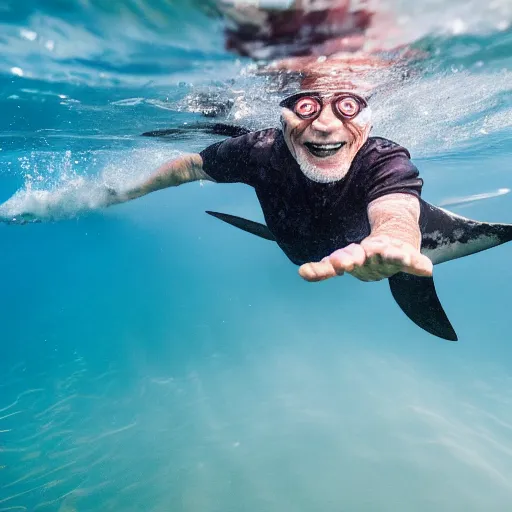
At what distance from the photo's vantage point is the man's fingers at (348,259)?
1.91 metres

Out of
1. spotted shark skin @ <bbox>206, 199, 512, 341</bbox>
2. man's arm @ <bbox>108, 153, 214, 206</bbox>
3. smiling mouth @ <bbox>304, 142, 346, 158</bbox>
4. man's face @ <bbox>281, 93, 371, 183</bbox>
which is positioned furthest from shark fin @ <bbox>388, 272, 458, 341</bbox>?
man's arm @ <bbox>108, 153, 214, 206</bbox>

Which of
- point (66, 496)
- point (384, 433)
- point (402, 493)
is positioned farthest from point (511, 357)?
point (66, 496)

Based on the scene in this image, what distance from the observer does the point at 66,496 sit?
22.6 ft

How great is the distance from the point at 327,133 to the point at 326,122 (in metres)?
0.12

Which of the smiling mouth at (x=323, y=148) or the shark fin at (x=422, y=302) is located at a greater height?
the smiling mouth at (x=323, y=148)


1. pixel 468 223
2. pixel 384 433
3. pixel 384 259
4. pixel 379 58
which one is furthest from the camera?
pixel 384 433

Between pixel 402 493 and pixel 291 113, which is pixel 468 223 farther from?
pixel 402 493

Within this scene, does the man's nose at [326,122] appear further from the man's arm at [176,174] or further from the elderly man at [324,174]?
the man's arm at [176,174]

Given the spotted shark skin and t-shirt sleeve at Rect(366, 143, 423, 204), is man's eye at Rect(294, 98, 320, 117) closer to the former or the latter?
t-shirt sleeve at Rect(366, 143, 423, 204)

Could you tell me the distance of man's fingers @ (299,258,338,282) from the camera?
5.99 feet

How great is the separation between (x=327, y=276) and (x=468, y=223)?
11.5 feet

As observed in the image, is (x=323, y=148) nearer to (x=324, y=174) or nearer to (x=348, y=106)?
(x=324, y=174)

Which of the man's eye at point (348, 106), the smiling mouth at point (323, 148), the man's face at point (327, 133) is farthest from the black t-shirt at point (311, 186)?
the man's eye at point (348, 106)

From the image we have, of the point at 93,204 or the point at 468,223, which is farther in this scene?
the point at 93,204
